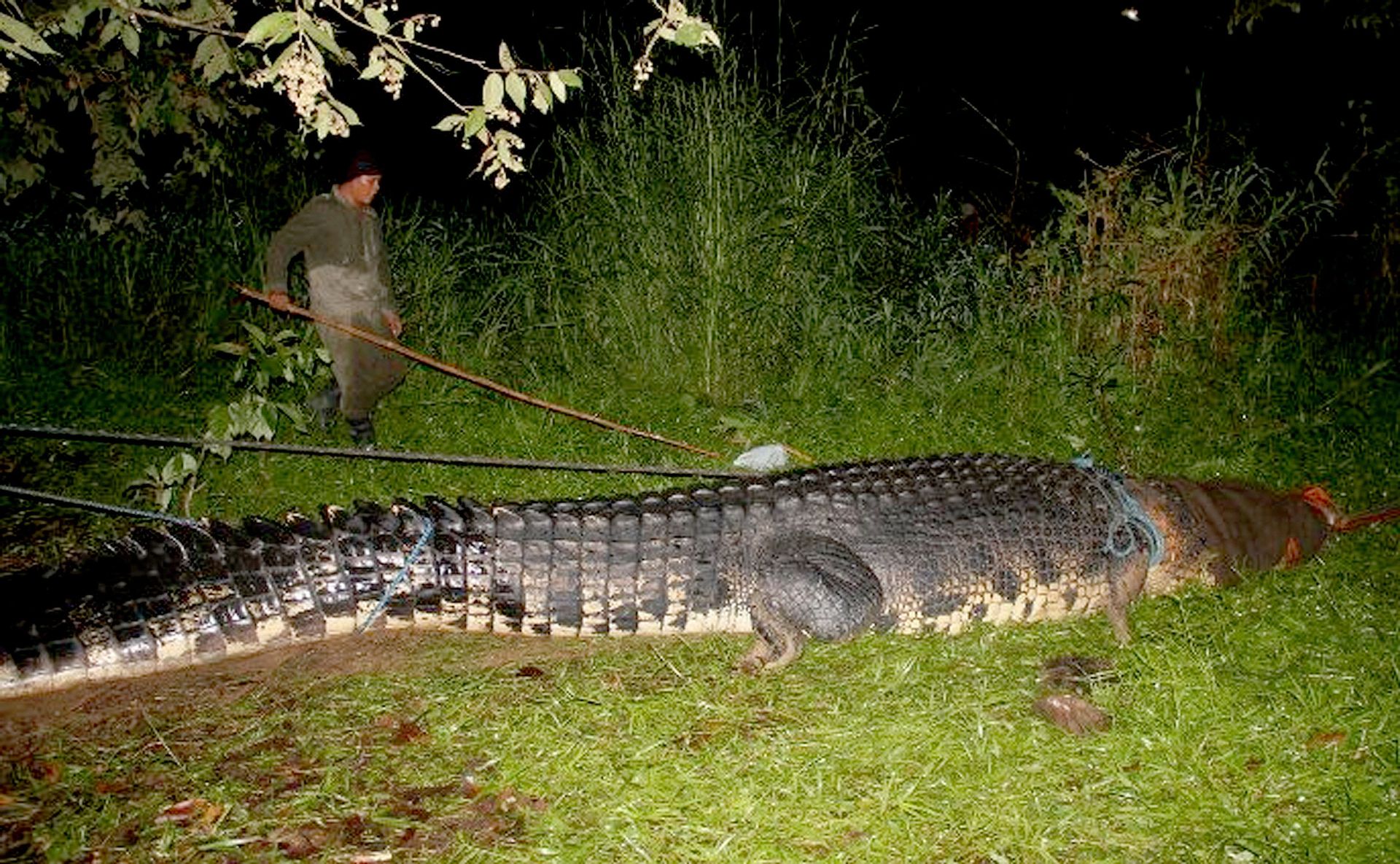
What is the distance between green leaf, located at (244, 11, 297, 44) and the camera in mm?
1973

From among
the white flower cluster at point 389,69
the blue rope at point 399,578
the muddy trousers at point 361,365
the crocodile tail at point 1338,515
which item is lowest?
the crocodile tail at point 1338,515

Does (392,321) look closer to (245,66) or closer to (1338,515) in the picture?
(245,66)

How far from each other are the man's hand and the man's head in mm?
690

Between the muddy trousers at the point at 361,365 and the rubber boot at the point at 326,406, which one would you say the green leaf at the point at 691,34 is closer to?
the muddy trousers at the point at 361,365

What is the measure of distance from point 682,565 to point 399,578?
1.08 metres

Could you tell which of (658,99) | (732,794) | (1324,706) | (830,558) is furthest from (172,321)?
(1324,706)

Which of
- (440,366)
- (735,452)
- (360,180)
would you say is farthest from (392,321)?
(735,452)

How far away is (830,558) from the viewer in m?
3.80

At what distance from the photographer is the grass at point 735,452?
2684 millimetres

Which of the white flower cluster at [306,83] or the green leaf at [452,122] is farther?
the green leaf at [452,122]

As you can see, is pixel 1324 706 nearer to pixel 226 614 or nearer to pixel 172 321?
pixel 226 614

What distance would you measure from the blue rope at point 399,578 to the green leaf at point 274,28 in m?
1.95

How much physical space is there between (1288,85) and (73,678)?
13960 mm

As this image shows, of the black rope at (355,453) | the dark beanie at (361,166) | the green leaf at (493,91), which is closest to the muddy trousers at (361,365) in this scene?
the dark beanie at (361,166)
